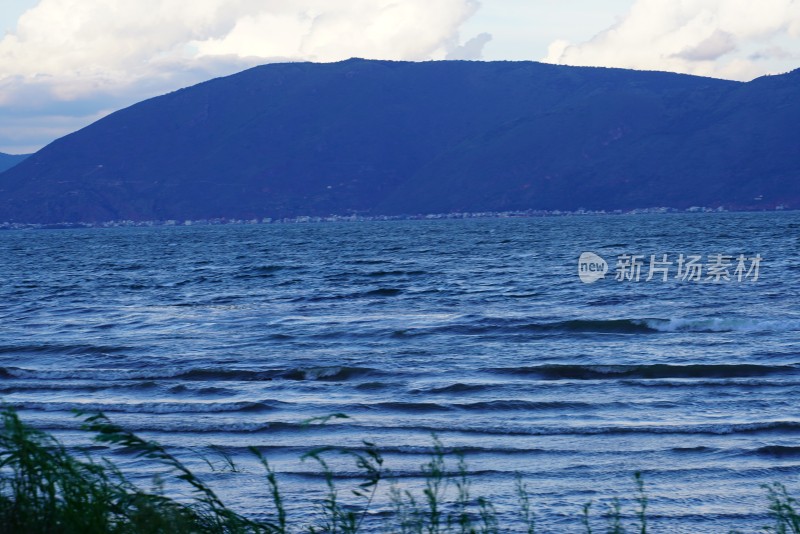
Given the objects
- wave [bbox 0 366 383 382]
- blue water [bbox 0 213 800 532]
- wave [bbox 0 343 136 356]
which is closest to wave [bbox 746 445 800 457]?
blue water [bbox 0 213 800 532]

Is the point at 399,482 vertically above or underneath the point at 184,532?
underneath

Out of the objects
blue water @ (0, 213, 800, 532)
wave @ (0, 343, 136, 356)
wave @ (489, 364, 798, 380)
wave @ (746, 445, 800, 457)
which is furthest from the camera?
wave @ (0, 343, 136, 356)

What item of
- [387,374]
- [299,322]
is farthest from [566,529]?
[299,322]

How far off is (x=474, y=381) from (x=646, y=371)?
3.04m

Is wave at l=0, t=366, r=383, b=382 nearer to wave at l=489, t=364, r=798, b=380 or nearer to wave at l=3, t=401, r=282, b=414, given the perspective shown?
wave at l=3, t=401, r=282, b=414

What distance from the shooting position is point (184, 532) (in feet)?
18.2

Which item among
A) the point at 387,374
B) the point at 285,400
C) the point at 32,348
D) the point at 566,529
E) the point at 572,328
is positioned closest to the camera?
the point at 566,529

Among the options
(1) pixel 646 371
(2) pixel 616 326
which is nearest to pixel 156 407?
(1) pixel 646 371

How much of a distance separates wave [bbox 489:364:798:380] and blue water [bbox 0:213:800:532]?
7cm

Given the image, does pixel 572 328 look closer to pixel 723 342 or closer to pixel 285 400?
pixel 723 342

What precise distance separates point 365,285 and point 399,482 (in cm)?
2953

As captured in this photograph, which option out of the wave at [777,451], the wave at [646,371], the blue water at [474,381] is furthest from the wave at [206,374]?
the wave at [777,451]

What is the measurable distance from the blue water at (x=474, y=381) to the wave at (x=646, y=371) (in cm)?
7

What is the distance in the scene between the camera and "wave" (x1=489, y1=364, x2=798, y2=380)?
17.0 meters
